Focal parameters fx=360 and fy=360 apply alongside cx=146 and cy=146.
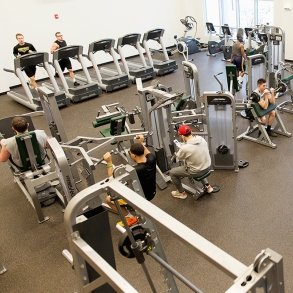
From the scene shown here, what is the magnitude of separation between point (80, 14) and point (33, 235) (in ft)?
27.4

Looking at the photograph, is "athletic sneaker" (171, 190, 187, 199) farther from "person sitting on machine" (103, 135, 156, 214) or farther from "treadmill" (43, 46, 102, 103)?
"treadmill" (43, 46, 102, 103)

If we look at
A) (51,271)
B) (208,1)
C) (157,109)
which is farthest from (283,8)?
(51,271)

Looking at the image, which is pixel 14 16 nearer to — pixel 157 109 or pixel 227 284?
pixel 157 109

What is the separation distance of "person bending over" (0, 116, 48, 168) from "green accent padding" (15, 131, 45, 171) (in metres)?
0.07

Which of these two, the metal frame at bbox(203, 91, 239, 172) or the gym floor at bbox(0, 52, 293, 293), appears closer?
the gym floor at bbox(0, 52, 293, 293)

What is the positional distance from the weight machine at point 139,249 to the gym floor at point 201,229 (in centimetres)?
124

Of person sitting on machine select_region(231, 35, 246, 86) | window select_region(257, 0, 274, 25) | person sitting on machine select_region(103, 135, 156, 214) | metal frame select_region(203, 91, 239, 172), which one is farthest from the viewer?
window select_region(257, 0, 274, 25)

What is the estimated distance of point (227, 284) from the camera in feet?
11.0

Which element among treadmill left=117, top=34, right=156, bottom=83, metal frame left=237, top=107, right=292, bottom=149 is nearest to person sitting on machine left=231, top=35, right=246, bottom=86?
metal frame left=237, top=107, right=292, bottom=149

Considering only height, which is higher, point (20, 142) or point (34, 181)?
point (20, 142)

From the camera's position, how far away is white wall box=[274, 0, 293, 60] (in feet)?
31.3

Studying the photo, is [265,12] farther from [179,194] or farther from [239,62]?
[179,194]

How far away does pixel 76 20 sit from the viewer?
11.0 metres

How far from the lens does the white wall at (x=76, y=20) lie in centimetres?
1005
